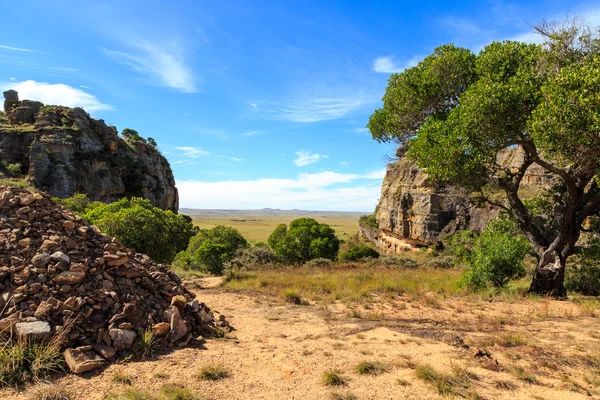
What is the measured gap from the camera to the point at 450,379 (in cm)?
488

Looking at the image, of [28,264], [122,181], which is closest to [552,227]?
[28,264]

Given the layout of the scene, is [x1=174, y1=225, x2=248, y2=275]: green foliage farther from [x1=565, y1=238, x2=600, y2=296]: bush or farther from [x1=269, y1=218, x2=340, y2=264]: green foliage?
[x1=565, y1=238, x2=600, y2=296]: bush

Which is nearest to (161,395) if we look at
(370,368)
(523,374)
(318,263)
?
(370,368)

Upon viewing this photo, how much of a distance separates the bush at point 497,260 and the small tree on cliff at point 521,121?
2.08ft

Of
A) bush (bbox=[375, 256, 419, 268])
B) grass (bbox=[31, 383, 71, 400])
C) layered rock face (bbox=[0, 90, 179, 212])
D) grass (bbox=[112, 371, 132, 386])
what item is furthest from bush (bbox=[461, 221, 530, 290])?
layered rock face (bbox=[0, 90, 179, 212])

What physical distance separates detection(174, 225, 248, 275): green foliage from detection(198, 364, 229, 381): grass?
1800cm

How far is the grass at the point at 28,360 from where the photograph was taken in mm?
4699

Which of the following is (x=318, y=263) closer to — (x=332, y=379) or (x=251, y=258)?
(x=251, y=258)

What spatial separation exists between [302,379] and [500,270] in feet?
33.9

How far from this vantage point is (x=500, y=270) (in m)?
12.0

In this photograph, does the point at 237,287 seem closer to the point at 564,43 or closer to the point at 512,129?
the point at 512,129

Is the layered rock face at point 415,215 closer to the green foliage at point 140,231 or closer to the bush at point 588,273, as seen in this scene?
the bush at point 588,273

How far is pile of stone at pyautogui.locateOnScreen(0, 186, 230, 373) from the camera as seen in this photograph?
5.53 m

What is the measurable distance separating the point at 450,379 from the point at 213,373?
12.5ft
